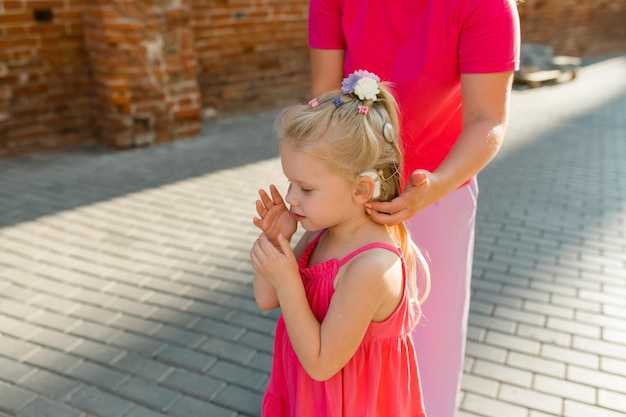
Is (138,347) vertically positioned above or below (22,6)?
below

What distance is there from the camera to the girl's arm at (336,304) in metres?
1.48

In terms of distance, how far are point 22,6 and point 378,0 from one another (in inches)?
180

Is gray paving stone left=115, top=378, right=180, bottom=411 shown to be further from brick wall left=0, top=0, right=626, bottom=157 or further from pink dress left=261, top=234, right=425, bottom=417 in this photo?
brick wall left=0, top=0, right=626, bottom=157

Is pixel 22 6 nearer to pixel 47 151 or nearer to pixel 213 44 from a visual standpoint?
pixel 47 151

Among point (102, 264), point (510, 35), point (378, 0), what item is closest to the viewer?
point (510, 35)

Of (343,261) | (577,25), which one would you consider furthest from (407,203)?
(577,25)

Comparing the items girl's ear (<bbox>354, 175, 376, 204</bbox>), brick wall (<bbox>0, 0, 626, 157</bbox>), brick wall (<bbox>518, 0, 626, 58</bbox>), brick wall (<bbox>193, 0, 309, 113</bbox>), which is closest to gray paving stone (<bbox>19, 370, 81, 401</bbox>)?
girl's ear (<bbox>354, 175, 376, 204</bbox>)

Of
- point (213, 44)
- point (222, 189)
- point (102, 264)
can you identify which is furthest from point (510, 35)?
point (213, 44)

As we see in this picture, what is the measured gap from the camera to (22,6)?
17.5ft

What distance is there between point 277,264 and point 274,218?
0.20 m

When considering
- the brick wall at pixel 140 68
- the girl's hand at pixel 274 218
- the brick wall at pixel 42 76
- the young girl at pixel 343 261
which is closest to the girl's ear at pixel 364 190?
the young girl at pixel 343 261

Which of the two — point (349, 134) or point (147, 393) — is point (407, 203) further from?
point (147, 393)

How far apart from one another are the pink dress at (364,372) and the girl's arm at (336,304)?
2.3 inches

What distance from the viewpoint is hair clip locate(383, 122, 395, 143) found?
151 centimetres
